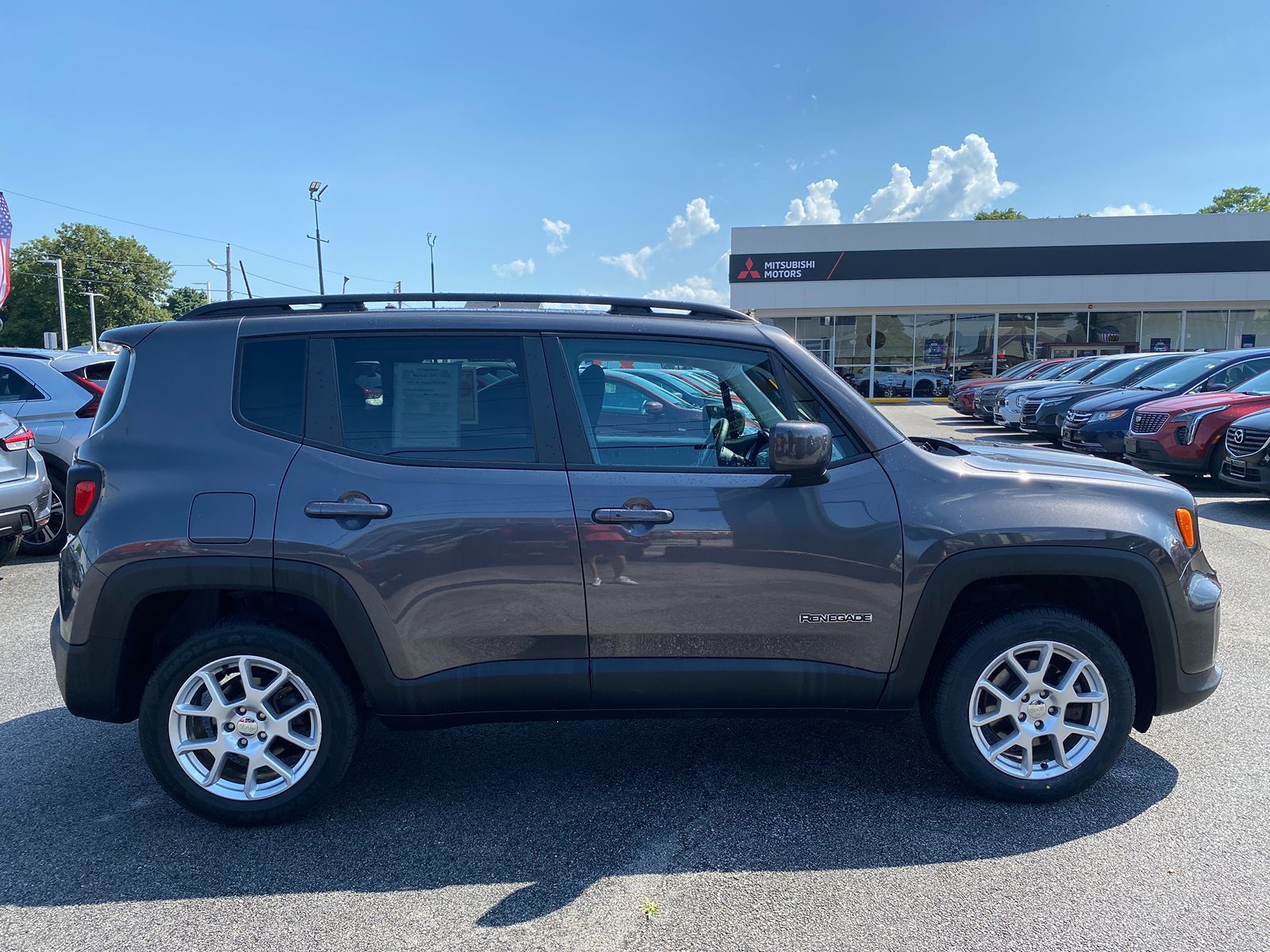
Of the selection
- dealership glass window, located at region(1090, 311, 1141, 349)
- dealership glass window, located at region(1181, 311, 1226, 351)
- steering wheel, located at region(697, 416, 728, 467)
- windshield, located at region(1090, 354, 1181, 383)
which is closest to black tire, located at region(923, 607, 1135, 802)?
steering wheel, located at region(697, 416, 728, 467)

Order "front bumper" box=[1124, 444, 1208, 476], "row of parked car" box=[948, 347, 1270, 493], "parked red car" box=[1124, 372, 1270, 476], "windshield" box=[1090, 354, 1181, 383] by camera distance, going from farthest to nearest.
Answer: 1. "windshield" box=[1090, 354, 1181, 383]
2. "front bumper" box=[1124, 444, 1208, 476]
3. "parked red car" box=[1124, 372, 1270, 476]
4. "row of parked car" box=[948, 347, 1270, 493]

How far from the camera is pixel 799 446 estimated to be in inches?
117

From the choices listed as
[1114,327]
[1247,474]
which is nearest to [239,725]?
[1247,474]

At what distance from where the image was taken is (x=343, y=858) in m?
3.00

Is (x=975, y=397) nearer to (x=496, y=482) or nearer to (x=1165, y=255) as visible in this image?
(x=1165, y=255)

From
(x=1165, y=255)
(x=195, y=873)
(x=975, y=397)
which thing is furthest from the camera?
(x=1165, y=255)

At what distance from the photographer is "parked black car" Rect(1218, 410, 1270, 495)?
867cm

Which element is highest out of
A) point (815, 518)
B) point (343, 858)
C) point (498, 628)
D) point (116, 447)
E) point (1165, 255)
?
point (1165, 255)

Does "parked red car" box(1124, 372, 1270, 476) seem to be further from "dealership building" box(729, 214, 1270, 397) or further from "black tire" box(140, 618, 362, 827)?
"dealership building" box(729, 214, 1270, 397)

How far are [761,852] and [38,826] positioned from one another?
8.67ft

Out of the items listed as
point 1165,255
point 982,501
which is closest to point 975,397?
point 1165,255

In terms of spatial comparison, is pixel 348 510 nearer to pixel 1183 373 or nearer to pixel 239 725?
pixel 239 725

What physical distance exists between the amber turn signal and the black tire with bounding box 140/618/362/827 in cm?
319

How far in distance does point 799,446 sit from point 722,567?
508 mm
